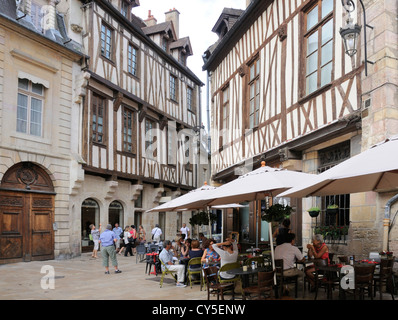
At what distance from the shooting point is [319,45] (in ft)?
26.6

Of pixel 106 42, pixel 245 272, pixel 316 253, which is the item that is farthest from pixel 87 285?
pixel 106 42

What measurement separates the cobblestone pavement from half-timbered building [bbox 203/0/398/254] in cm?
200

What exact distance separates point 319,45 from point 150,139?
34.2ft

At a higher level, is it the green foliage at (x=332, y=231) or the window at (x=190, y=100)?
the window at (x=190, y=100)

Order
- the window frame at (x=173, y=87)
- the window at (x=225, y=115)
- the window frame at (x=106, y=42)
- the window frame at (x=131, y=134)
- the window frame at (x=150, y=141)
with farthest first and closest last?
the window frame at (x=173, y=87) → the window frame at (x=150, y=141) → the window frame at (x=131, y=134) → the window frame at (x=106, y=42) → the window at (x=225, y=115)

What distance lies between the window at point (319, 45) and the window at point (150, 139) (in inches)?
377

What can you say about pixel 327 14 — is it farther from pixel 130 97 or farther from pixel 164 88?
pixel 164 88

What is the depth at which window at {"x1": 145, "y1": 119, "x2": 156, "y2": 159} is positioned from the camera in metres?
17.1

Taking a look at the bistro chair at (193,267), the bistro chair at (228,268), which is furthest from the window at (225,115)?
the bistro chair at (228,268)

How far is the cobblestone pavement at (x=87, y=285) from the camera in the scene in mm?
6328

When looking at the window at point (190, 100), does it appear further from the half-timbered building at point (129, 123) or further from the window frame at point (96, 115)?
the window frame at point (96, 115)

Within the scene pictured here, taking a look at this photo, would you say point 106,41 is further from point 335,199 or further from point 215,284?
point 215,284

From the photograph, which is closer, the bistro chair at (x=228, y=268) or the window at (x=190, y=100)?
the bistro chair at (x=228, y=268)

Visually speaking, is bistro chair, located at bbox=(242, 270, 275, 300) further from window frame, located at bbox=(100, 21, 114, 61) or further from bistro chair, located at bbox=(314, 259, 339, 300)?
window frame, located at bbox=(100, 21, 114, 61)
